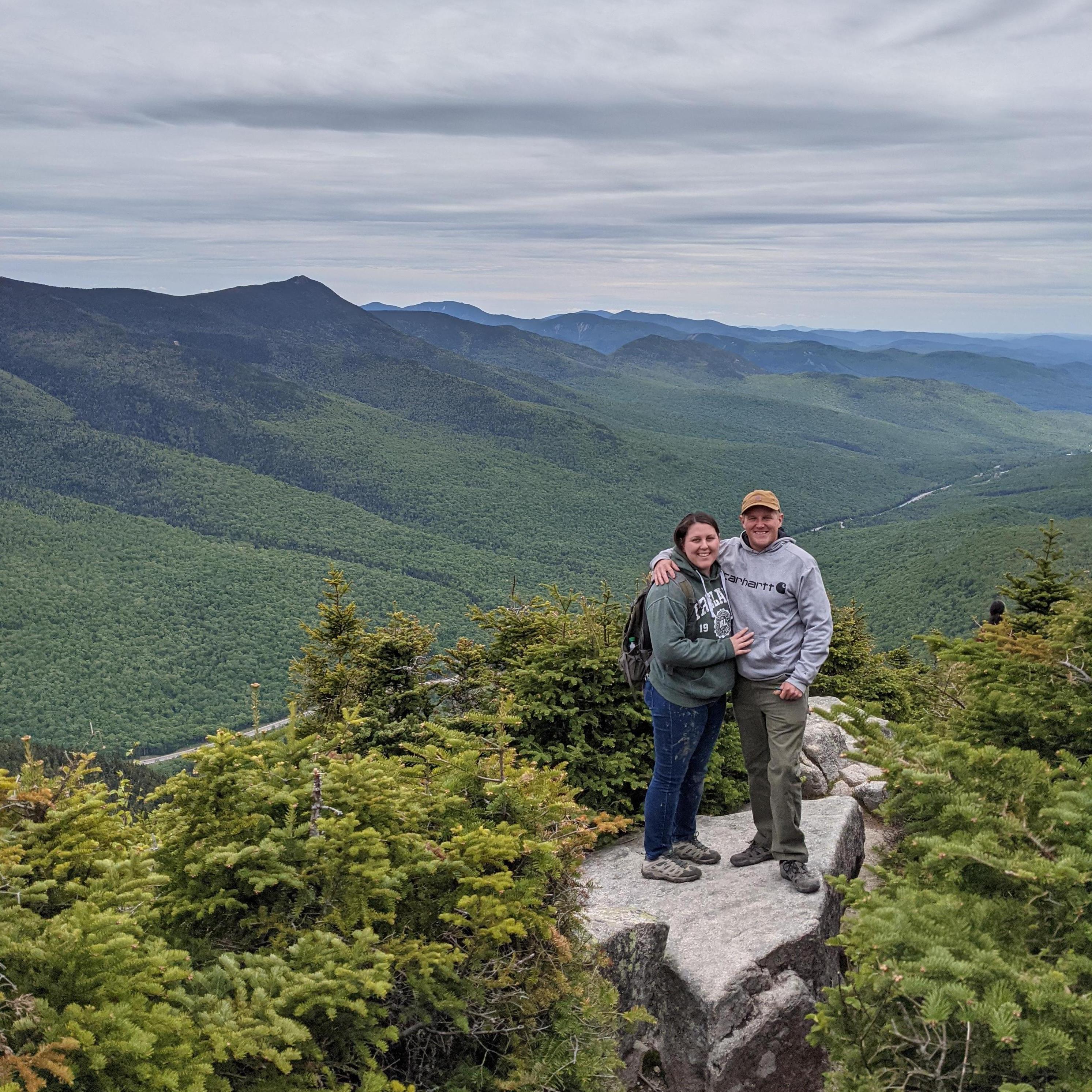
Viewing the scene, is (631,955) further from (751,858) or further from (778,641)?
(778,641)

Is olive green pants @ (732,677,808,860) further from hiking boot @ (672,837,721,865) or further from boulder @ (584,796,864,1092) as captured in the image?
hiking boot @ (672,837,721,865)

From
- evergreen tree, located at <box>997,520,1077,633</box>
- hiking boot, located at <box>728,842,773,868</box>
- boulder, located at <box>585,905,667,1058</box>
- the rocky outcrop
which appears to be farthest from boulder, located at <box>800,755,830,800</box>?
evergreen tree, located at <box>997,520,1077,633</box>

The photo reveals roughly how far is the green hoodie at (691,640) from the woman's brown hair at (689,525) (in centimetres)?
9

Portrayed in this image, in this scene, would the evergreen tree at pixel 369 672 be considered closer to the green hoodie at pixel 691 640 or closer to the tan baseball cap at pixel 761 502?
the green hoodie at pixel 691 640

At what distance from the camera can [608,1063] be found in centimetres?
529

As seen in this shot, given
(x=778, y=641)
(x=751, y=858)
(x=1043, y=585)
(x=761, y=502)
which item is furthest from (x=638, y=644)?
(x=1043, y=585)

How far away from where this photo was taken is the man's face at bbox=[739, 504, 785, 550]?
692 cm

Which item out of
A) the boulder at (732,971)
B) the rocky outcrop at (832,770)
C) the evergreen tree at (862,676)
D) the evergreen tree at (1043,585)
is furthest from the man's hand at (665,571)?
the evergreen tree at (1043,585)

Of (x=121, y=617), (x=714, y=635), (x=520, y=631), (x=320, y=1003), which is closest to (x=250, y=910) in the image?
(x=320, y=1003)

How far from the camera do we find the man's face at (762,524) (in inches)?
272

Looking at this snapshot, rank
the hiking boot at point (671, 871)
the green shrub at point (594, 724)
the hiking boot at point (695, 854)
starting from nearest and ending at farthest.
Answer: the hiking boot at point (671, 871) < the hiking boot at point (695, 854) < the green shrub at point (594, 724)

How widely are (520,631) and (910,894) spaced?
682 centimetres

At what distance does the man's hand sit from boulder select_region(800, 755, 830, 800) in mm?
4523

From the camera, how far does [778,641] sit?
6.99 m
